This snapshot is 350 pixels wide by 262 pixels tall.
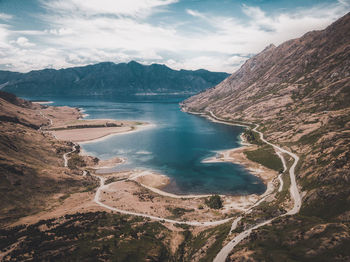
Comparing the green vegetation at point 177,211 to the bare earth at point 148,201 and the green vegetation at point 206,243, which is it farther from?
the green vegetation at point 206,243

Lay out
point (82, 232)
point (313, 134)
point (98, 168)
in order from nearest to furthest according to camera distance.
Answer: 1. point (82, 232)
2. point (98, 168)
3. point (313, 134)

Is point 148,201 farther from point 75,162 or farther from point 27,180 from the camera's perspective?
point 75,162

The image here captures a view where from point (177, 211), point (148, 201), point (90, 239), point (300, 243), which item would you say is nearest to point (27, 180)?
point (148, 201)

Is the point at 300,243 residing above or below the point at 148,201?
above

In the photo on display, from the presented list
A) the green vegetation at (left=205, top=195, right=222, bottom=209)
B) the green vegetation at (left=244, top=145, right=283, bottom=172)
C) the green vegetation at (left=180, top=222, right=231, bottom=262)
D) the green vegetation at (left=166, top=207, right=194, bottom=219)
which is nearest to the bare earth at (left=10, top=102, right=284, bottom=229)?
the green vegetation at (left=166, top=207, right=194, bottom=219)

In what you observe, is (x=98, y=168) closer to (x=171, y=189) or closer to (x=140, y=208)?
(x=171, y=189)

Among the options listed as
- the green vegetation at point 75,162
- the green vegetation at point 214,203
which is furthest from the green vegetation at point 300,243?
the green vegetation at point 75,162

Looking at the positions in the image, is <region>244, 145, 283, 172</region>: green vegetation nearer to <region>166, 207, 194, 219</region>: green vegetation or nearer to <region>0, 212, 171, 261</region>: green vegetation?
<region>166, 207, 194, 219</region>: green vegetation

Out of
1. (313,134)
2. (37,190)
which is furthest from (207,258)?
(313,134)
